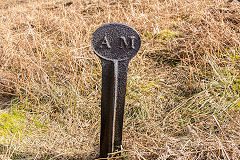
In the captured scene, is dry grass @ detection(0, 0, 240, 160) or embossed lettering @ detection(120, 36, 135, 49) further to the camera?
dry grass @ detection(0, 0, 240, 160)

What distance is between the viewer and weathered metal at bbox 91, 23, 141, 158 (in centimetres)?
116

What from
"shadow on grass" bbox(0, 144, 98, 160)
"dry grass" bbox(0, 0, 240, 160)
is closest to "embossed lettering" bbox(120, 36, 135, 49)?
"dry grass" bbox(0, 0, 240, 160)

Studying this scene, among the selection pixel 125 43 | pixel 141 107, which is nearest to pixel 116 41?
pixel 125 43

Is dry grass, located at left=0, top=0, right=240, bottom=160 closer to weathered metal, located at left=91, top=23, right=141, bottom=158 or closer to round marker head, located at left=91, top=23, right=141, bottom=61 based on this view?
weathered metal, located at left=91, top=23, right=141, bottom=158

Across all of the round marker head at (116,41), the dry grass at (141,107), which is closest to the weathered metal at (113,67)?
the round marker head at (116,41)

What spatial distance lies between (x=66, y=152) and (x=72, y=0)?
5.22m

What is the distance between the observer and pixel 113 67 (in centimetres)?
122

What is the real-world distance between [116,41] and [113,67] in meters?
0.16

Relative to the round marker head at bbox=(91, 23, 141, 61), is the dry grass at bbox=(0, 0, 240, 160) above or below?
below

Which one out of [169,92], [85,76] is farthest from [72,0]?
[169,92]

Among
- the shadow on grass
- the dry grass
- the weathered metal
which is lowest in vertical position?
the shadow on grass

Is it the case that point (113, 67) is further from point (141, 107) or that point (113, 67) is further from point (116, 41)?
point (141, 107)

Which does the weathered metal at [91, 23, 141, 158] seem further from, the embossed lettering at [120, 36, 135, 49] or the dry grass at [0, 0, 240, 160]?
the dry grass at [0, 0, 240, 160]

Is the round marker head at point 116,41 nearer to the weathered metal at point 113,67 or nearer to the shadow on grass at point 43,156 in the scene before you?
the weathered metal at point 113,67
